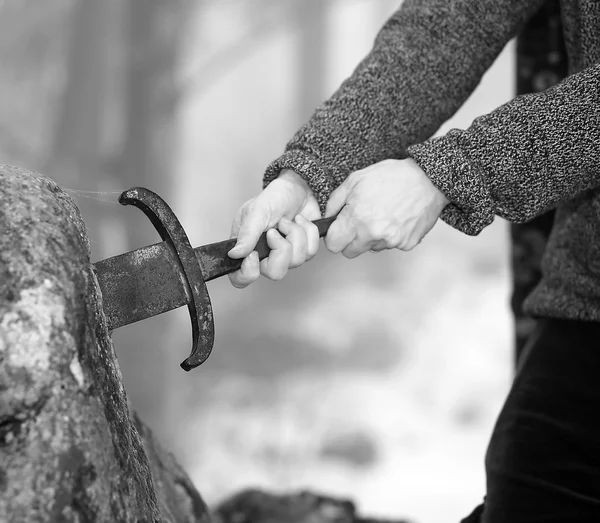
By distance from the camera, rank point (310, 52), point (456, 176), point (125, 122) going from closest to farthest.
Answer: point (456, 176)
point (125, 122)
point (310, 52)

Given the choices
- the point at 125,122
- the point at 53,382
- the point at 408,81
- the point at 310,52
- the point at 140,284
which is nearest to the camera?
the point at 53,382

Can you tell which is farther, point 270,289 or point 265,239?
point 270,289

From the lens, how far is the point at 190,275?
0.60m

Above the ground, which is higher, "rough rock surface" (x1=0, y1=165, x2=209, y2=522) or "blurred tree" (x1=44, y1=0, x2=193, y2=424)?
"blurred tree" (x1=44, y1=0, x2=193, y2=424)

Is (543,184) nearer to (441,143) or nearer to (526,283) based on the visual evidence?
(441,143)

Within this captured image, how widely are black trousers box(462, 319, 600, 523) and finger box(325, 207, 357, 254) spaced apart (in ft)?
1.04

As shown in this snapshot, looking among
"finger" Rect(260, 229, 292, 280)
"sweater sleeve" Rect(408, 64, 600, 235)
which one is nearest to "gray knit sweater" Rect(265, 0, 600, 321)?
"sweater sleeve" Rect(408, 64, 600, 235)

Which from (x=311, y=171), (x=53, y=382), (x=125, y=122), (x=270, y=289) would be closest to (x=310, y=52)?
(x=125, y=122)

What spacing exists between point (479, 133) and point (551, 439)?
376 mm

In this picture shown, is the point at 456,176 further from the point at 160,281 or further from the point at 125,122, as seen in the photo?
the point at 125,122

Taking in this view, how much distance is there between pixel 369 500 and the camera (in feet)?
7.94

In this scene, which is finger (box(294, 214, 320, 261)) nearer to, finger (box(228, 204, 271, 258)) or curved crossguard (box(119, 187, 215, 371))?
finger (box(228, 204, 271, 258))

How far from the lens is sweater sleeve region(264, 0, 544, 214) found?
818mm

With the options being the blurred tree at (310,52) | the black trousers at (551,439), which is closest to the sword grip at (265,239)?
the black trousers at (551,439)
